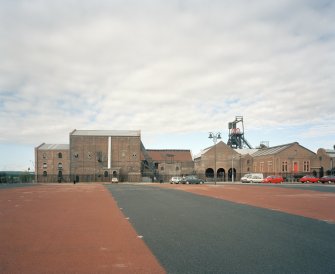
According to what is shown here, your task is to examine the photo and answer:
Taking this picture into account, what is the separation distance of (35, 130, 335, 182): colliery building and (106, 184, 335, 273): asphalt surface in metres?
63.5

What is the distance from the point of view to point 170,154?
94.9 m

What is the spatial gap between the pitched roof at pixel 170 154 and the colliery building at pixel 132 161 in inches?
351

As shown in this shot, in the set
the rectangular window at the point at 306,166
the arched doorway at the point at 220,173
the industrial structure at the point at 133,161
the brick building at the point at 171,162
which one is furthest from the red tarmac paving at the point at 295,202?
the brick building at the point at 171,162

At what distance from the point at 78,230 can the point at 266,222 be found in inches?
258

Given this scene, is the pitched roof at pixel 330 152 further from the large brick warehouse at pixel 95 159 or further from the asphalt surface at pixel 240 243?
the asphalt surface at pixel 240 243

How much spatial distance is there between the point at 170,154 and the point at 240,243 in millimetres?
86197

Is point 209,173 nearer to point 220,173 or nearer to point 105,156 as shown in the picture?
point 220,173

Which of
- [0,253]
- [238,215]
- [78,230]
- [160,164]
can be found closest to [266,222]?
[238,215]

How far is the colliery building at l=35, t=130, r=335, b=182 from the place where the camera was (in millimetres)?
76000

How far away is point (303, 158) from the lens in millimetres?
76375

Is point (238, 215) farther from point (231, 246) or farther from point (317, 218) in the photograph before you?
point (231, 246)

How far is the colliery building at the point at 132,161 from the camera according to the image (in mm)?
76000

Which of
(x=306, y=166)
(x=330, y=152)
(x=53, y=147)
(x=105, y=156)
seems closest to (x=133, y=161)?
(x=105, y=156)

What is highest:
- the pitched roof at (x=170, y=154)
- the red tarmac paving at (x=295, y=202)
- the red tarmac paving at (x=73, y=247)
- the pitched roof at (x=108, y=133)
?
the pitched roof at (x=108, y=133)
